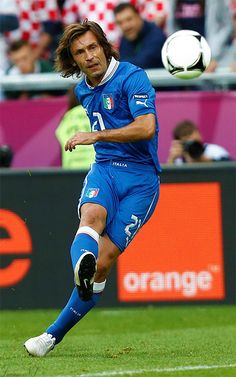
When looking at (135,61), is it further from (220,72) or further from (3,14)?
(3,14)

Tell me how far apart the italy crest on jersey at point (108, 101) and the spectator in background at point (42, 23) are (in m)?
6.47

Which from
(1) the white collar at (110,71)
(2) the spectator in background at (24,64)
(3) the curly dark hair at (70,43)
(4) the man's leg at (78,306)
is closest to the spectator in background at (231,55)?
(2) the spectator in background at (24,64)

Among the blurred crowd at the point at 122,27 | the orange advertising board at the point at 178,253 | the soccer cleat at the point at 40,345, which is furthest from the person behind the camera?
the blurred crowd at the point at 122,27

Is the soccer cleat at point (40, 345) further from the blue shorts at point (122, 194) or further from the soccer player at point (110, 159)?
the blue shorts at point (122, 194)

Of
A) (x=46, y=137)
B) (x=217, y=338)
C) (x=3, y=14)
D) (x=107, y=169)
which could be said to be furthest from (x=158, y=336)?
(x=3, y=14)

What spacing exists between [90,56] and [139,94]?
18.7 inches

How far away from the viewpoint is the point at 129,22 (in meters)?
13.1

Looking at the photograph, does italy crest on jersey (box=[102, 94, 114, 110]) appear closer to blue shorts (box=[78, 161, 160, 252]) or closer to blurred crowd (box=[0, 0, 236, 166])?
blue shorts (box=[78, 161, 160, 252])

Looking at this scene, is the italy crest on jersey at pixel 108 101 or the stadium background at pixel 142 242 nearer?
the italy crest on jersey at pixel 108 101

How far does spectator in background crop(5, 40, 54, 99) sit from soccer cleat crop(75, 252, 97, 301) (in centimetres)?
684

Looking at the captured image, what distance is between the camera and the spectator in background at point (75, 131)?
11719mm

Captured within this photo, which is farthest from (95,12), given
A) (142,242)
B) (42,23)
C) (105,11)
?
(142,242)

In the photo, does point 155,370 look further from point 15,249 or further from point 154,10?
point 154,10

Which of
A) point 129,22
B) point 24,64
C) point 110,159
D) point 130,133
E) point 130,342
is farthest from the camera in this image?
point 24,64
